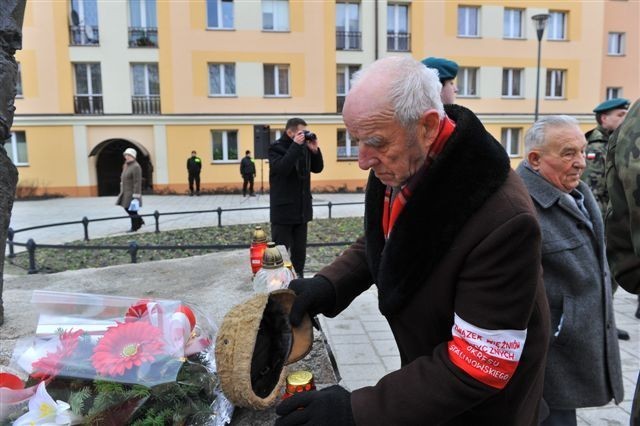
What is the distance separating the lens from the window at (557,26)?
24.9m

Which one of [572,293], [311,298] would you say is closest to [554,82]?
[572,293]

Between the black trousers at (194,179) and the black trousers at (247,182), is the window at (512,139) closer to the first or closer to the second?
the black trousers at (247,182)

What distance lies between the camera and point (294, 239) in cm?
562

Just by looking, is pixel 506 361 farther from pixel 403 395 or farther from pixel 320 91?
pixel 320 91

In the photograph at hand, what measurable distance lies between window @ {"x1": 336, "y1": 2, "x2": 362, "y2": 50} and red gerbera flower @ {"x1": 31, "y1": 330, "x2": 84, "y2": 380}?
924 inches

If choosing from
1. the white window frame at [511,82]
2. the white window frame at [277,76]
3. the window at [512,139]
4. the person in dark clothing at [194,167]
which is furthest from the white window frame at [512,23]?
the person in dark clothing at [194,167]

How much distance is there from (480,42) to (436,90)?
83.4 feet

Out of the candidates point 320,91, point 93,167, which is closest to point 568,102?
point 320,91

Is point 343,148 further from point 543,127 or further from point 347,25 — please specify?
point 543,127

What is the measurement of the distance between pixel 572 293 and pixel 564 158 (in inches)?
25.9

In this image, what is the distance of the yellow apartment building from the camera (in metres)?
21.5

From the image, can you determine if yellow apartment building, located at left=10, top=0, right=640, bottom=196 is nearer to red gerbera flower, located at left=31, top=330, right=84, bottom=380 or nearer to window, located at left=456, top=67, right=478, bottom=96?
Answer: window, located at left=456, top=67, right=478, bottom=96

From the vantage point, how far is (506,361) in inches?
47.4

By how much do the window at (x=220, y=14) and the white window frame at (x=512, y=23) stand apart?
13625 millimetres
